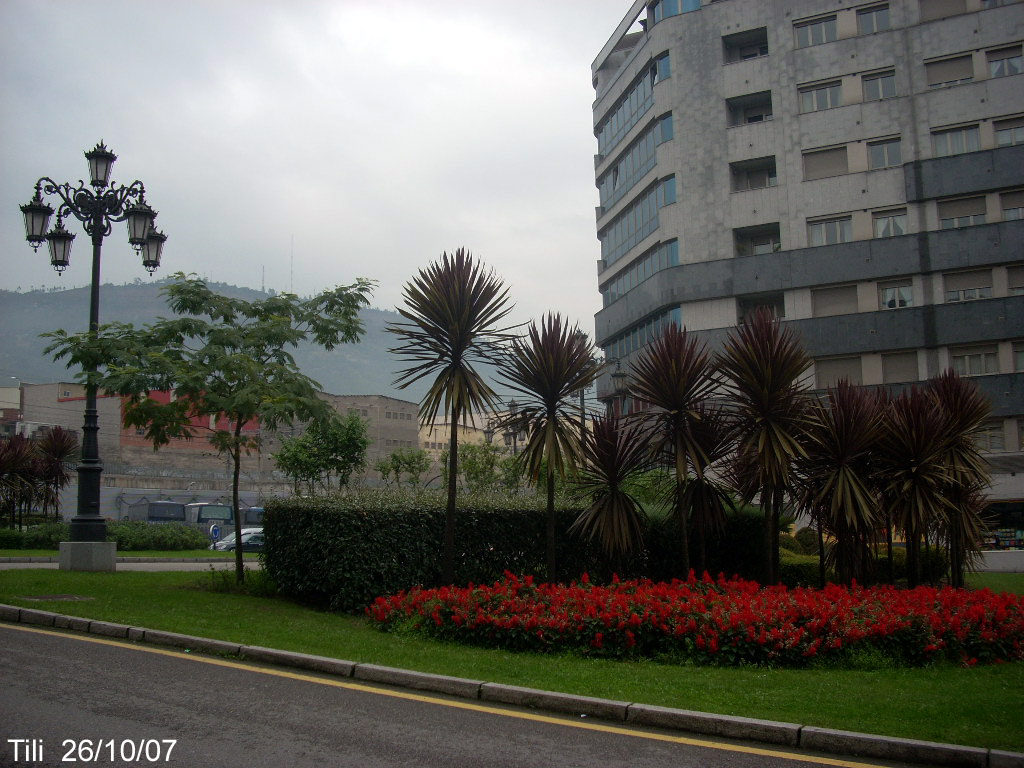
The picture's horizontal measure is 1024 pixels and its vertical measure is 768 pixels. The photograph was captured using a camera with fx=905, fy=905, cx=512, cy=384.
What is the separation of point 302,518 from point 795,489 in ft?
29.9

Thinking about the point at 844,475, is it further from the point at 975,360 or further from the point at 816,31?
the point at 816,31

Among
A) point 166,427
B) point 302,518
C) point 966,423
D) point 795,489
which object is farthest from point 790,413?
point 166,427

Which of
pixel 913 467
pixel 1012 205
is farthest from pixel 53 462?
pixel 1012 205

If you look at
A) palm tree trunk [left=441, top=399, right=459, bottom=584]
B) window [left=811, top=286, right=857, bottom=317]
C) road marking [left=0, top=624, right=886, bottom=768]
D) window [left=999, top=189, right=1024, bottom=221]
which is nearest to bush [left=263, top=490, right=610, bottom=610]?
palm tree trunk [left=441, top=399, right=459, bottom=584]

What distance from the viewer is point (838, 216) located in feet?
141

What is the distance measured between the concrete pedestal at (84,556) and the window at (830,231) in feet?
114

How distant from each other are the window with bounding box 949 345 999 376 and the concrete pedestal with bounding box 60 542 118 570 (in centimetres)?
3560

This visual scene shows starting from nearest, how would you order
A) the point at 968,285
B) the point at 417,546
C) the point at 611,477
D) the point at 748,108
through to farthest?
the point at 417,546, the point at 611,477, the point at 968,285, the point at 748,108

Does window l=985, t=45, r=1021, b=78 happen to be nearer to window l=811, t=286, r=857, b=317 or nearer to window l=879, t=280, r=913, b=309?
window l=879, t=280, r=913, b=309

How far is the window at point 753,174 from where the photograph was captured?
44812 millimetres

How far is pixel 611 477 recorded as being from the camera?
54.4 feet

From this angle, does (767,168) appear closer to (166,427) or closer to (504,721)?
(166,427)

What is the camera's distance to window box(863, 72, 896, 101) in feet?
140

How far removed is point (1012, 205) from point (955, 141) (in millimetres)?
3875
